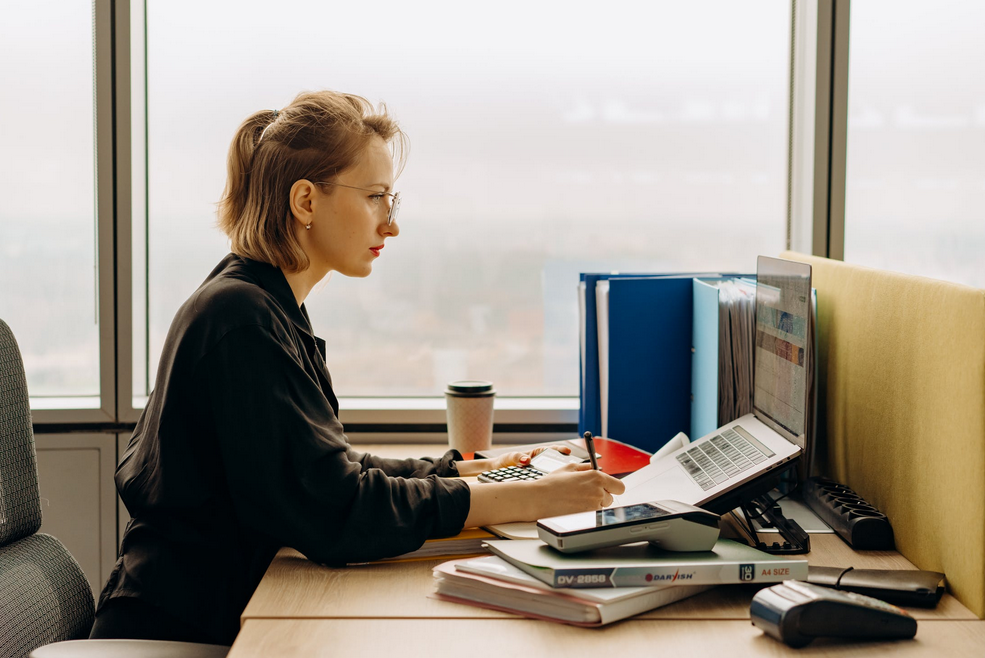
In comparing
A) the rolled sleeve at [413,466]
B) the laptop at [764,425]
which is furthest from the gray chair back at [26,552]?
the laptop at [764,425]

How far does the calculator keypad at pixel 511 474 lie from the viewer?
140 cm

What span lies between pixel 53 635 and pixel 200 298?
21.4 inches

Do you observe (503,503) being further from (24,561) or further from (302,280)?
(24,561)

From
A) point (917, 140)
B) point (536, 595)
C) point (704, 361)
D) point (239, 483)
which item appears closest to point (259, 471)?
point (239, 483)

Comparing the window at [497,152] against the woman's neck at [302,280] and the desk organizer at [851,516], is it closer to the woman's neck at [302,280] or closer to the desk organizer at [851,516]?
the woman's neck at [302,280]

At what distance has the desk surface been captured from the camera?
3.04 ft

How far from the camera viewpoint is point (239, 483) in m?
1.12

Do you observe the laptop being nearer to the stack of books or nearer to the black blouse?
the stack of books

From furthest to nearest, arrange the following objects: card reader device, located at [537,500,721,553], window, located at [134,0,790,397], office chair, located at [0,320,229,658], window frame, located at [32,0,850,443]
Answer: window, located at [134,0,790,397]
window frame, located at [32,0,850,443]
office chair, located at [0,320,229,658]
card reader device, located at [537,500,721,553]

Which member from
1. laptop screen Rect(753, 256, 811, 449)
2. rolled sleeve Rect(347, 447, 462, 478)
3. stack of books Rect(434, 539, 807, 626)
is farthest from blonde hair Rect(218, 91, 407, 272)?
laptop screen Rect(753, 256, 811, 449)

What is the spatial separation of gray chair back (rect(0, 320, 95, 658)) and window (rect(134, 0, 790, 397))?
730 millimetres

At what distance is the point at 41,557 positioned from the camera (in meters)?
1.30

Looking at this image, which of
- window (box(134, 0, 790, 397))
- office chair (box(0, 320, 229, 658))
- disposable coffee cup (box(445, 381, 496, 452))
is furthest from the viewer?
window (box(134, 0, 790, 397))

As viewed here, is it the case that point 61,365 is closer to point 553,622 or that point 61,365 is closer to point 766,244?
point 553,622
